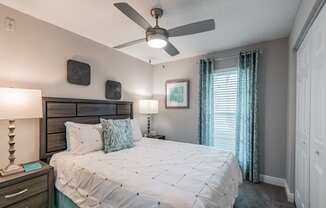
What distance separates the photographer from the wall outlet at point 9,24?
1.97 m

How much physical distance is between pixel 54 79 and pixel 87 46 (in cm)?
82

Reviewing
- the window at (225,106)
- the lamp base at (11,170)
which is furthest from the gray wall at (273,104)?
the lamp base at (11,170)

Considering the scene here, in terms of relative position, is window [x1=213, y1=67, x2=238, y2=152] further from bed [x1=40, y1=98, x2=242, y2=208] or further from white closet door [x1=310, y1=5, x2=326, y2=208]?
white closet door [x1=310, y1=5, x2=326, y2=208]

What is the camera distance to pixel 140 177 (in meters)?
1.51

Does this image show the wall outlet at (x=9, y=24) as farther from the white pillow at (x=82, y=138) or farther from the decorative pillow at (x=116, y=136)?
the decorative pillow at (x=116, y=136)

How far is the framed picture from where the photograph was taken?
3.97 metres

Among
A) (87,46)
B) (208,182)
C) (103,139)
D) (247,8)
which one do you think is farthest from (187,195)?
(87,46)

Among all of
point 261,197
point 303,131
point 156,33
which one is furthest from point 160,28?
point 261,197

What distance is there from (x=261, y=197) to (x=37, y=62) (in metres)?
3.82

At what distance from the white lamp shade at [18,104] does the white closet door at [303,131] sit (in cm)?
305

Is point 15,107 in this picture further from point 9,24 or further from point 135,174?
point 135,174

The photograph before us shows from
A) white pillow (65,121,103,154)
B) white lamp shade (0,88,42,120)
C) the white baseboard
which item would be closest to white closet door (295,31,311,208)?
the white baseboard

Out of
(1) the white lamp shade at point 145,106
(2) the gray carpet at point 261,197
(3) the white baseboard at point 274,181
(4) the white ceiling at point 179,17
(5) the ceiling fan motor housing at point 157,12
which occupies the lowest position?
(2) the gray carpet at point 261,197

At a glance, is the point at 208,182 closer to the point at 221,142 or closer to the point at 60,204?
the point at 60,204
